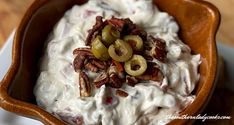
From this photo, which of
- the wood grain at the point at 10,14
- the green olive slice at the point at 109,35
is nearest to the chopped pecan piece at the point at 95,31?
the green olive slice at the point at 109,35

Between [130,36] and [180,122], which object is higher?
[130,36]

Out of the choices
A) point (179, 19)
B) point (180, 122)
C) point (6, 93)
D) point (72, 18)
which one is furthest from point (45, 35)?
point (180, 122)

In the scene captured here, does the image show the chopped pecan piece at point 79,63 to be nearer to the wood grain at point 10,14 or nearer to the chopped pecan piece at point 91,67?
the chopped pecan piece at point 91,67

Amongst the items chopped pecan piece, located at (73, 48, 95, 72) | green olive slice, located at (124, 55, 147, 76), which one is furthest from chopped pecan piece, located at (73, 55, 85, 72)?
green olive slice, located at (124, 55, 147, 76)

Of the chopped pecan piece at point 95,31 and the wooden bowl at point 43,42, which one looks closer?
the wooden bowl at point 43,42

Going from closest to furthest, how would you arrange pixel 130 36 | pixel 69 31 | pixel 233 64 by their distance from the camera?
1. pixel 130 36
2. pixel 69 31
3. pixel 233 64

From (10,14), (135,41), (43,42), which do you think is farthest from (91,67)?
(10,14)

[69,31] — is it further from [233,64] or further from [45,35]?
[233,64]

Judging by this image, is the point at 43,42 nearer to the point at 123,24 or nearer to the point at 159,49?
the point at 123,24
